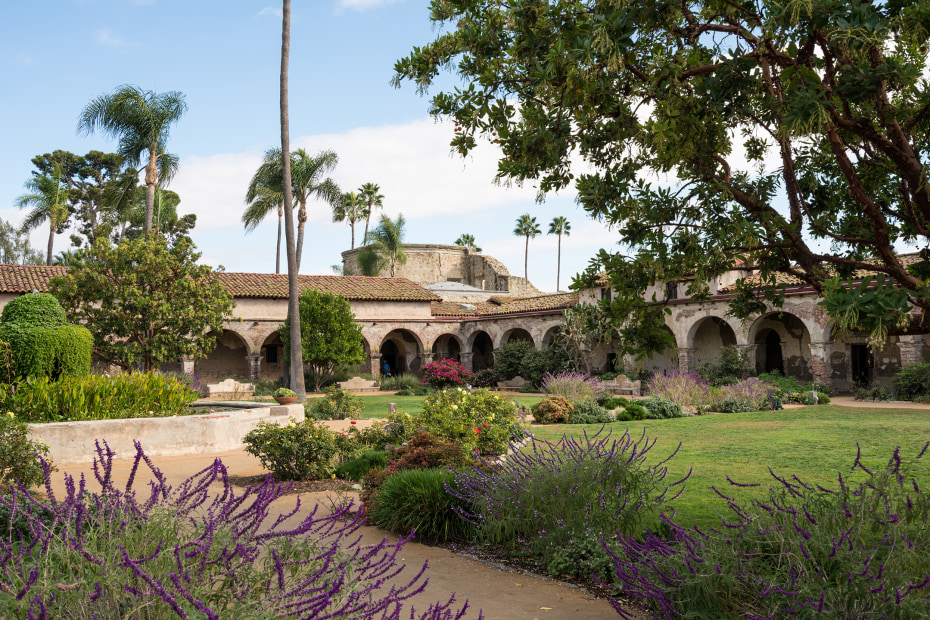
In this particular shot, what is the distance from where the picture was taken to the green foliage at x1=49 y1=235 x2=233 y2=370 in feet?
65.2

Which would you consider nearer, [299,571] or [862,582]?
[299,571]

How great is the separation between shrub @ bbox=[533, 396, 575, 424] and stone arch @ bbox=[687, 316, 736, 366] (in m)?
12.8

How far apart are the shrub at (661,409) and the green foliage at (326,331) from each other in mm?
14361

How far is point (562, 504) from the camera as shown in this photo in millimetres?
5270

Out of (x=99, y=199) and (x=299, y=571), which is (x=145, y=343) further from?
(x=99, y=199)

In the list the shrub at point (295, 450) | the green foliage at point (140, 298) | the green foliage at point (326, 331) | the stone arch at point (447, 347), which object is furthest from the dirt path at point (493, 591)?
the stone arch at point (447, 347)

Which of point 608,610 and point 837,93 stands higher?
point 837,93

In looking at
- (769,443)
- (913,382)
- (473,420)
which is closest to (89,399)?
(473,420)

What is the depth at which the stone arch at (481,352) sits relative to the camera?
38.2m

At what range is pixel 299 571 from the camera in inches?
103

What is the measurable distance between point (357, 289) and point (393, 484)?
29.7 meters

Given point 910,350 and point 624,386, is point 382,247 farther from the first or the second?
point 910,350

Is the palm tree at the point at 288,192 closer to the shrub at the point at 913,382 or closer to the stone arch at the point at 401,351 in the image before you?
the stone arch at the point at 401,351

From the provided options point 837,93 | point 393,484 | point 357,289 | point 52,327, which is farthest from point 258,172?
point 837,93
